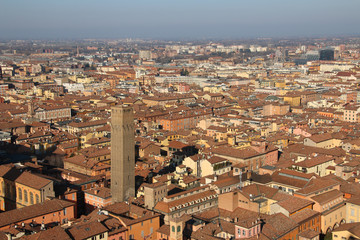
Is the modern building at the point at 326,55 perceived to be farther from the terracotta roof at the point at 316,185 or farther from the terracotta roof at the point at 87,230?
the terracotta roof at the point at 87,230

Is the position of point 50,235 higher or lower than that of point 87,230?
higher

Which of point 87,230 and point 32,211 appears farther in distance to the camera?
point 32,211

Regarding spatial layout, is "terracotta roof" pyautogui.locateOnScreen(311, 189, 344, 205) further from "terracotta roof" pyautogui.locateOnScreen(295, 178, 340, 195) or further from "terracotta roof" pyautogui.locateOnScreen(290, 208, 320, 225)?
"terracotta roof" pyautogui.locateOnScreen(290, 208, 320, 225)

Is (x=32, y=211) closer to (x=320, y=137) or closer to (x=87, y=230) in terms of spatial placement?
(x=87, y=230)

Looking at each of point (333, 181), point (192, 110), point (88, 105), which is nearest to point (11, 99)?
point (88, 105)

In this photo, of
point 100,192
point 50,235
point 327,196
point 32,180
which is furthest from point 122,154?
point 327,196

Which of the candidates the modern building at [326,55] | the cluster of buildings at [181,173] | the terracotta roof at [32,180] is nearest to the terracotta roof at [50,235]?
the cluster of buildings at [181,173]

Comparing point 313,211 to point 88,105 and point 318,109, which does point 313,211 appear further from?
point 88,105

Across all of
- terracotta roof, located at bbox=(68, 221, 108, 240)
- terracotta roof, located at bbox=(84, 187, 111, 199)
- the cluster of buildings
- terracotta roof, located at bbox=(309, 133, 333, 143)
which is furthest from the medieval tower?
terracotta roof, located at bbox=(309, 133, 333, 143)
